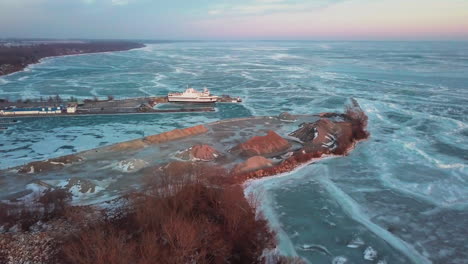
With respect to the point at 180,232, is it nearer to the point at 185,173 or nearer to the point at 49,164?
the point at 185,173

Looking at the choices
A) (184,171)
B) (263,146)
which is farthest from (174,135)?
(184,171)

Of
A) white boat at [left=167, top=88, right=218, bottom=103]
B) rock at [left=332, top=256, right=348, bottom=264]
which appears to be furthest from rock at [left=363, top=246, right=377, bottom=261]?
white boat at [left=167, top=88, right=218, bottom=103]

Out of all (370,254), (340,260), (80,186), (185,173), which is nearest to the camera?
(340,260)

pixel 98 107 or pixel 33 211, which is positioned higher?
pixel 33 211

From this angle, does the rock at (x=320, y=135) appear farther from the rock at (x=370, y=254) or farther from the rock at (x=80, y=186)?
the rock at (x=80, y=186)

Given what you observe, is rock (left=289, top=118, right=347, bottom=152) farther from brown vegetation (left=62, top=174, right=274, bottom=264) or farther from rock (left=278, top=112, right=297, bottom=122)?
brown vegetation (left=62, top=174, right=274, bottom=264)

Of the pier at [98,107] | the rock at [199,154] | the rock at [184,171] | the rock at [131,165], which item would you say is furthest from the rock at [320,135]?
the pier at [98,107]
